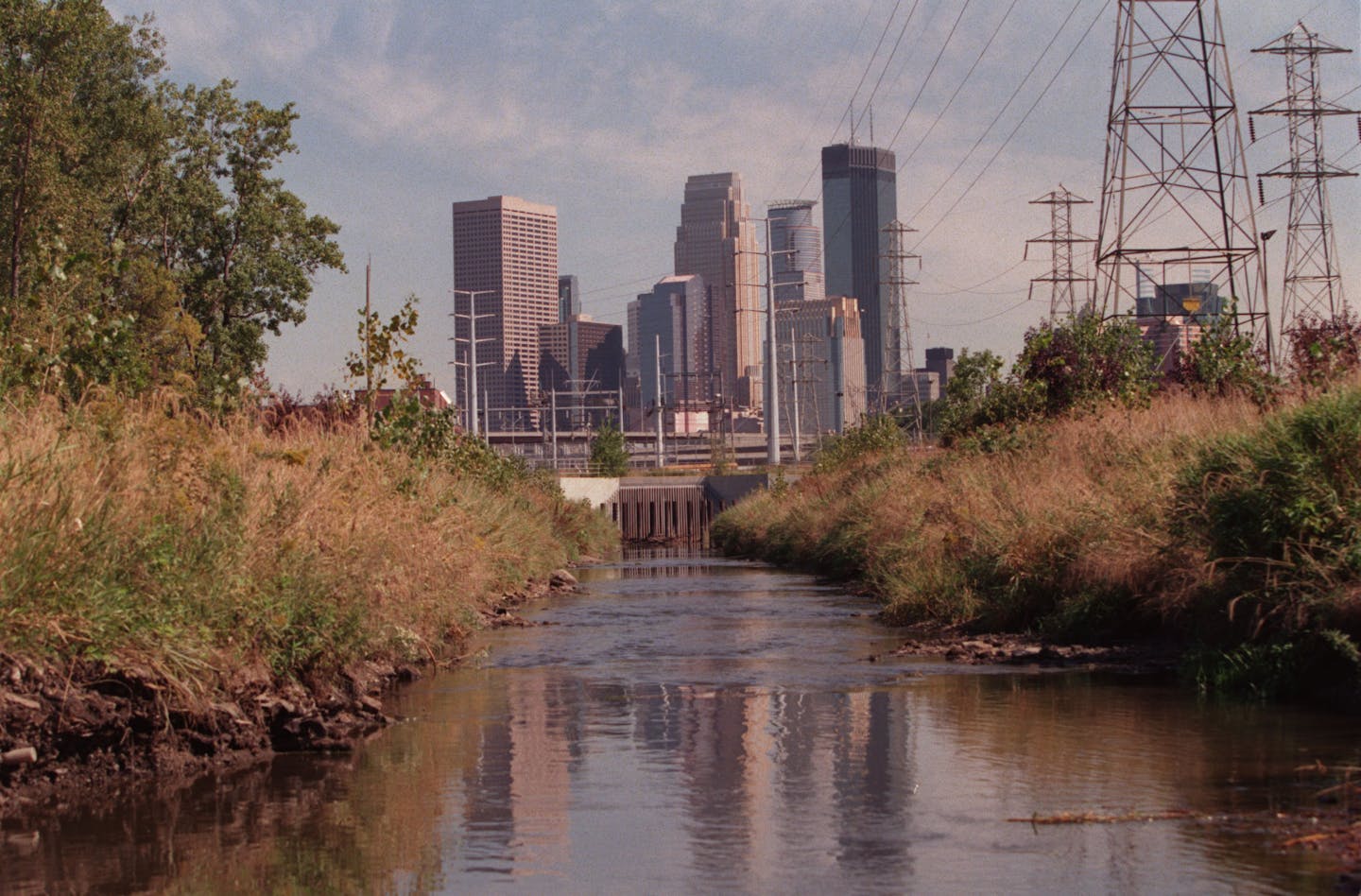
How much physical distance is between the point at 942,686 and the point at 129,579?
25.1 feet

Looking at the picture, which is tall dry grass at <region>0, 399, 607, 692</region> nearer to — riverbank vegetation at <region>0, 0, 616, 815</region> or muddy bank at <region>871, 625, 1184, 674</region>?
riverbank vegetation at <region>0, 0, 616, 815</region>

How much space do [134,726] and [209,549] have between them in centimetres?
160

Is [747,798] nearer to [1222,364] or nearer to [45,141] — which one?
[1222,364]

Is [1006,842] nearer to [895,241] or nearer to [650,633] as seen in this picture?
A: [650,633]

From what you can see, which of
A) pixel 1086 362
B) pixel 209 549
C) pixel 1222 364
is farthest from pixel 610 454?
pixel 209 549

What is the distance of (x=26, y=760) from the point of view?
931cm

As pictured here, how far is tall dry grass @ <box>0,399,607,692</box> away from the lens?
960 centimetres

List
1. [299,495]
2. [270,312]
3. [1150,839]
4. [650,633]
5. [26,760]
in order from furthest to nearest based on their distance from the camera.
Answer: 1. [270,312]
2. [650,633]
3. [299,495]
4. [26,760]
5. [1150,839]

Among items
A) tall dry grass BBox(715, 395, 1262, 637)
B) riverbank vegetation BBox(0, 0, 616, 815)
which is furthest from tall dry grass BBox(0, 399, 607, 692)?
tall dry grass BBox(715, 395, 1262, 637)

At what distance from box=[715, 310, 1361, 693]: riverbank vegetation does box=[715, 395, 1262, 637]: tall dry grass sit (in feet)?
0.12

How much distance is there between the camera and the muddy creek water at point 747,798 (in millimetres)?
7707

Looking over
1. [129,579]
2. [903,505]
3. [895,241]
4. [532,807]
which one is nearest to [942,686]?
[532,807]

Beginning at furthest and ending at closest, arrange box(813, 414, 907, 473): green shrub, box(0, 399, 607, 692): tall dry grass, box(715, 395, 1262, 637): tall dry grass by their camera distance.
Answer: box(813, 414, 907, 473): green shrub, box(715, 395, 1262, 637): tall dry grass, box(0, 399, 607, 692): tall dry grass

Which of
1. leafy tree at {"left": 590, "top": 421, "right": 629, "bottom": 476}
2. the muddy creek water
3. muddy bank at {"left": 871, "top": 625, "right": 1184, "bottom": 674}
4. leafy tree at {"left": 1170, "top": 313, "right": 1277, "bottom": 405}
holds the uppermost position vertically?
leafy tree at {"left": 590, "top": 421, "right": 629, "bottom": 476}
